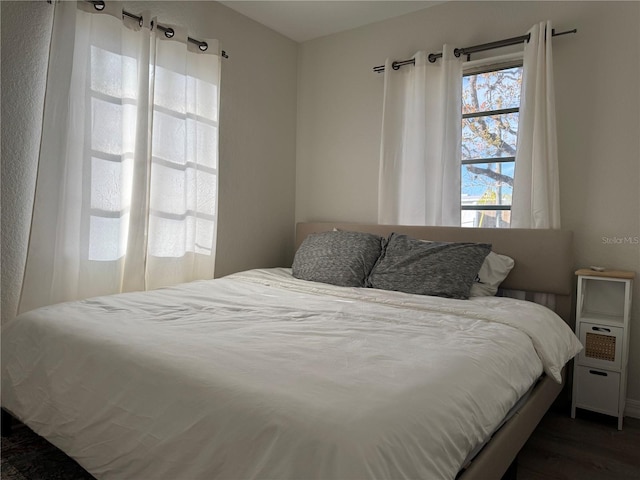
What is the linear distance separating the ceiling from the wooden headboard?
1.64 meters

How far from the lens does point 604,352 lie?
2410 millimetres

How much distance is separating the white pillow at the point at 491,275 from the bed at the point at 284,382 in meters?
0.19

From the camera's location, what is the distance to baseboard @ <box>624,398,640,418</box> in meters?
2.51

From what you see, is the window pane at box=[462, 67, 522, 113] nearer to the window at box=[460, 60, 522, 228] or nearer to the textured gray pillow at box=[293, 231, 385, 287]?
the window at box=[460, 60, 522, 228]

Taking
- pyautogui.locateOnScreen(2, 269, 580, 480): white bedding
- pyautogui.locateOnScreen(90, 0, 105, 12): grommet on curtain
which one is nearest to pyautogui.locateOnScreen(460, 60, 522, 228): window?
pyautogui.locateOnScreen(2, 269, 580, 480): white bedding

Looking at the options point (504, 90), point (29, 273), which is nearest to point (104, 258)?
point (29, 273)

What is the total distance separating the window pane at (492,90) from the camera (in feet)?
9.63

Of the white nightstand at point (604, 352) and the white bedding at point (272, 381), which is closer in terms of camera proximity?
the white bedding at point (272, 381)

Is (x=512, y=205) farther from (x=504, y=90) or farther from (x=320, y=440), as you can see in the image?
(x=320, y=440)

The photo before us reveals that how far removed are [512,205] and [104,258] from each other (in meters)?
2.41

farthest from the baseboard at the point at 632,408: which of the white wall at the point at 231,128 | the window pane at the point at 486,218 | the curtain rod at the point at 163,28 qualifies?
the curtain rod at the point at 163,28

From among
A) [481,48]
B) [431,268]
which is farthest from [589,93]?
[431,268]

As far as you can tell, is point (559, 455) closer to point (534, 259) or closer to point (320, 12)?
point (534, 259)

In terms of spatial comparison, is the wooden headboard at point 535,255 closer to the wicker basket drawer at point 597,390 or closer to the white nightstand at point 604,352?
the white nightstand at point 604,352
